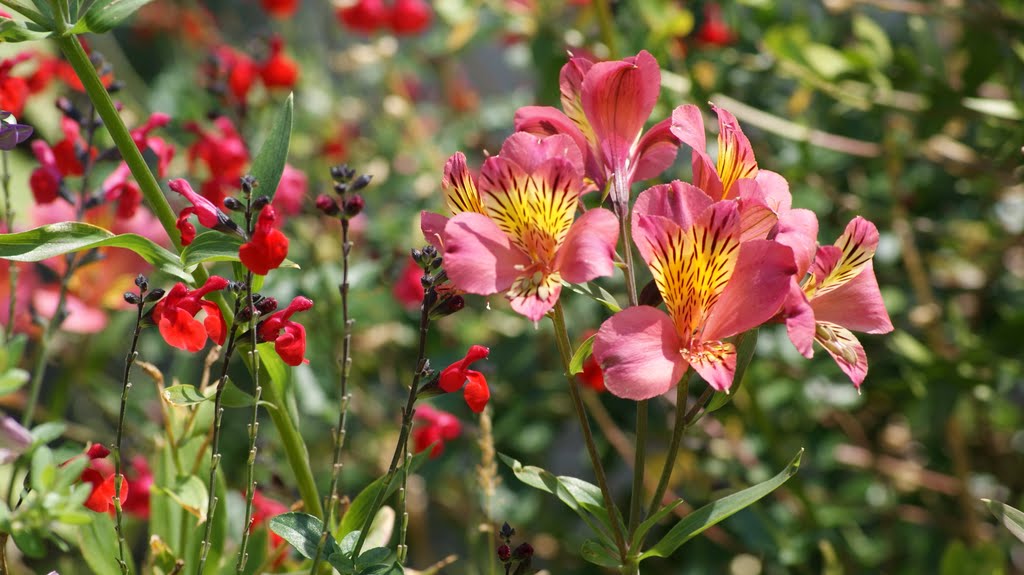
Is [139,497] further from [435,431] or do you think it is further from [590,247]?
[590,247]

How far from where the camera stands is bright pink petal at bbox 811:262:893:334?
24.4 inches

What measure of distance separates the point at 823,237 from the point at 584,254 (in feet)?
3.04

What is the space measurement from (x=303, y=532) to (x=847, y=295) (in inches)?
15.4

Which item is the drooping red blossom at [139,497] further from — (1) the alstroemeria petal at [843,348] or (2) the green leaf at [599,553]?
(1) the alstroemeria petal at [843,348]

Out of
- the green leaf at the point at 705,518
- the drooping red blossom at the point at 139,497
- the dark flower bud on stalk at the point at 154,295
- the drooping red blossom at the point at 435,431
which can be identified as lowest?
the drooping red blossom at the point at 139,497

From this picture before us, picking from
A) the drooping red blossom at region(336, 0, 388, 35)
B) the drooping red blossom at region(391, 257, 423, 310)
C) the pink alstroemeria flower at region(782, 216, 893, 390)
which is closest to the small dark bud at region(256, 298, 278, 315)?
the pink alstroemeria flower at region(782, 216, 893, 390)

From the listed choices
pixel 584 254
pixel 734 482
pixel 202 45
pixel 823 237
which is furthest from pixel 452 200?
pixel 202 45

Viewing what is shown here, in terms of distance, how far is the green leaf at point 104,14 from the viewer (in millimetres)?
603

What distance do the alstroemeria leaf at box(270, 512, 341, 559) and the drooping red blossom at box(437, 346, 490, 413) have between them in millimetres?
128

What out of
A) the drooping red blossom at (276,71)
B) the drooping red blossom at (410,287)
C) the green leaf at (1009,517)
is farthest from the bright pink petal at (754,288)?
the drooping red blossom at (276,71)

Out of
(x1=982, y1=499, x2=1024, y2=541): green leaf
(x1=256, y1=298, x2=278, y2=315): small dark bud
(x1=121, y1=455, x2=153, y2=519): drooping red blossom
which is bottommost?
(x1=121, y1=455, x2=153, y2=519): drooping red blossom

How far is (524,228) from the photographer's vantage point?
0.60 m

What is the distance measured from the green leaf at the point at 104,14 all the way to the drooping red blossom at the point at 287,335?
→ 209mm

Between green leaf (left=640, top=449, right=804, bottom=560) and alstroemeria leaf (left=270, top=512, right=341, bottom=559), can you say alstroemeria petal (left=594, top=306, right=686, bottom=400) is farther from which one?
alstroemeria leaf (left=270, top=512, right=341, bottom=559)
